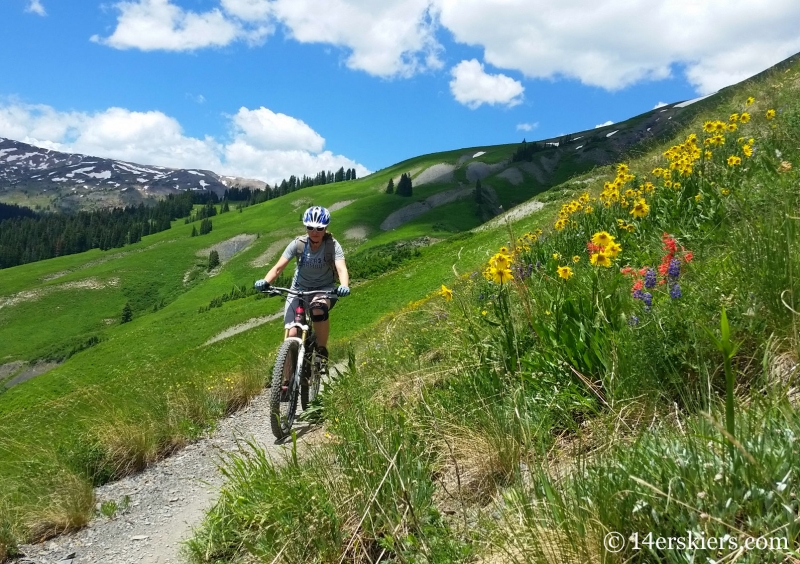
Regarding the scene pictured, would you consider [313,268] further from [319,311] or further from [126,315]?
[126,315]

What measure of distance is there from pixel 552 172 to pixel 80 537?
17141 centimetres

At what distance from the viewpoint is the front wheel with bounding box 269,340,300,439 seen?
22.6ft

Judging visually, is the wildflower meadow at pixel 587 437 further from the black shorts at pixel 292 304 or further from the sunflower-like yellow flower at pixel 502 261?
the black shorts at pixel 292 304

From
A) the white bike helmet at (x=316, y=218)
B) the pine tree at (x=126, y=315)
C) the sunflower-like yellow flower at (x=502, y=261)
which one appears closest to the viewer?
the sunflower-like yellow flower at (x=502, y=261)

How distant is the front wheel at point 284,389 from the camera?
271 inches

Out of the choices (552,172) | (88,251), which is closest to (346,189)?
(552,172)

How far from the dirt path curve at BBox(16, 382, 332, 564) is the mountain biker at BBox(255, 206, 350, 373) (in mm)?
1468

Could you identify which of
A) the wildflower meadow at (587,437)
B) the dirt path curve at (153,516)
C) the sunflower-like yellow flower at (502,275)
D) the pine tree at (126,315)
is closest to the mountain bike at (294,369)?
the dirt path curve at (153,516)

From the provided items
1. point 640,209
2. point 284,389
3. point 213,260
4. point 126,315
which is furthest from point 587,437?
point 213,260

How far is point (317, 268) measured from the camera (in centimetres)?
788

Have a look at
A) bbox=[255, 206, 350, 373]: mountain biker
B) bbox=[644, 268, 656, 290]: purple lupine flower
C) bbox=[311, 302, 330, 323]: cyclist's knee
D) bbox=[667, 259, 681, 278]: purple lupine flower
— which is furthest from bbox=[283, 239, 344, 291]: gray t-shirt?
bbox=[667, 259, 681, 278]: purple lupine flower

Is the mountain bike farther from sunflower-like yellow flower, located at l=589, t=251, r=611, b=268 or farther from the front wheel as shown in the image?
sunflower-like yellow flower, located at l=589, t=251, r=611, b=268

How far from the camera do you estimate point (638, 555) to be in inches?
80.2

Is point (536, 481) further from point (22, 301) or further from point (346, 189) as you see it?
point (346, 189)
